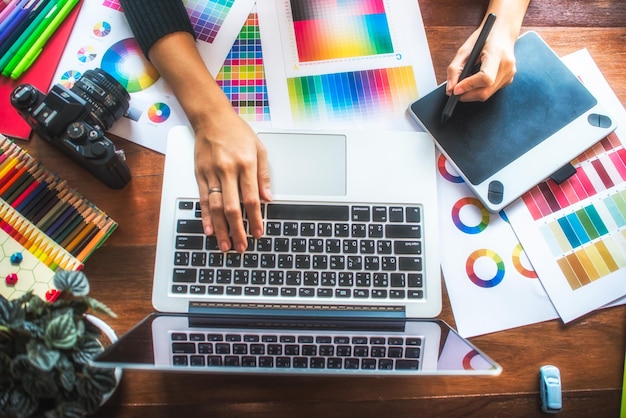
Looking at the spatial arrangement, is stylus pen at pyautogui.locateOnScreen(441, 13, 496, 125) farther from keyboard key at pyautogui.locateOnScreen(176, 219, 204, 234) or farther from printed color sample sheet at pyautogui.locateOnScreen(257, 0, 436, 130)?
keyboard key at pyautogui.locateOnScreen(176, 219, 204, 234)

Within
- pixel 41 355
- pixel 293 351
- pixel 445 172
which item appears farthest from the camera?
pixel 445 172

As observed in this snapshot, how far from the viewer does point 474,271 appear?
31.0 inches

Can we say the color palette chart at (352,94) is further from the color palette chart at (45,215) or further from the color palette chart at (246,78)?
the color palette chart at (45,215)

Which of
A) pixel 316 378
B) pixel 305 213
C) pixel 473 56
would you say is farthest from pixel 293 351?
pixel 473 56

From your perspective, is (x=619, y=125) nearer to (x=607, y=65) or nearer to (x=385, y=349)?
(x=607, y=65)

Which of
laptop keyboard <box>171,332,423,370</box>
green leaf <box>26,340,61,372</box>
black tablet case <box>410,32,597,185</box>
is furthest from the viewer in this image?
black tablet case <box>410,32,597,185</box>

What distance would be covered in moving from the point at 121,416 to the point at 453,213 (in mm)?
566

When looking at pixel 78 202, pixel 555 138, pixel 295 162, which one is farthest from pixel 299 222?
pixel 555 138

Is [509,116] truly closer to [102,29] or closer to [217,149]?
[217,149]

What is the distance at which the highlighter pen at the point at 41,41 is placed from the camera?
2.69 ft

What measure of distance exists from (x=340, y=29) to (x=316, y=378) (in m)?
0.57

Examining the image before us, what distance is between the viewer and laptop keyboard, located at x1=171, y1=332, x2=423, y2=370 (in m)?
0.71

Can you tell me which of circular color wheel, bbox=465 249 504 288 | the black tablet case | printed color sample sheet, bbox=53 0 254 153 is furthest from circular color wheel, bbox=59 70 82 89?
circular color wheel, bbox=465 249 504 288

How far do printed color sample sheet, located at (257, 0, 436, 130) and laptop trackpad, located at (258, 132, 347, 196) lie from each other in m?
0.04
